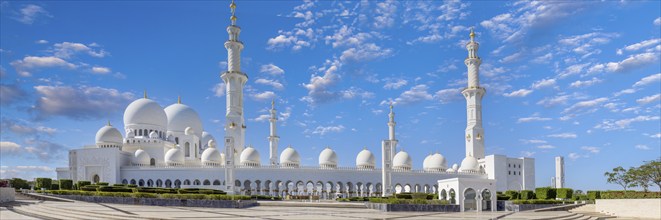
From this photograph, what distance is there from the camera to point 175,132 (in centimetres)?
7144

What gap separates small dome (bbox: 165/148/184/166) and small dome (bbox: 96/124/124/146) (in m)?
6.22

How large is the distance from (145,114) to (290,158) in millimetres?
19468

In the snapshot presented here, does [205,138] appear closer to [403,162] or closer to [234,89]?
[234,89]

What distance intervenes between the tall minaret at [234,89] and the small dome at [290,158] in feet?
16.9

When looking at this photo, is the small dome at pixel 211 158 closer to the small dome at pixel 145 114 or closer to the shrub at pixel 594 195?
the small dome at pixel 145 114

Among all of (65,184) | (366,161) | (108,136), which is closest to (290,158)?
(366,161)

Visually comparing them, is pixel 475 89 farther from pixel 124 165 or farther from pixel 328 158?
pixel 124 165

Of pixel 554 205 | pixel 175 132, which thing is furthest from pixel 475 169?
pixel 175 132

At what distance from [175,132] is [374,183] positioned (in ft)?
90.3

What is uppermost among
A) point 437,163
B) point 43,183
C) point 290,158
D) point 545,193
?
point 290,158

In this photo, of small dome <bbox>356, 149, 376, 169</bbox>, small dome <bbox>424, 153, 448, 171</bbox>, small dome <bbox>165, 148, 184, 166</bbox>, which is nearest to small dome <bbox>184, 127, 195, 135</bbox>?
small dome <bbox>165, 148, 184, 166</bbox>

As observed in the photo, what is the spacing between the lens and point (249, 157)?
202 ft

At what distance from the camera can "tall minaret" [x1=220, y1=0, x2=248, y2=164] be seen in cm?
6312

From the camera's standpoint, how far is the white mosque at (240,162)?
60156 mm
